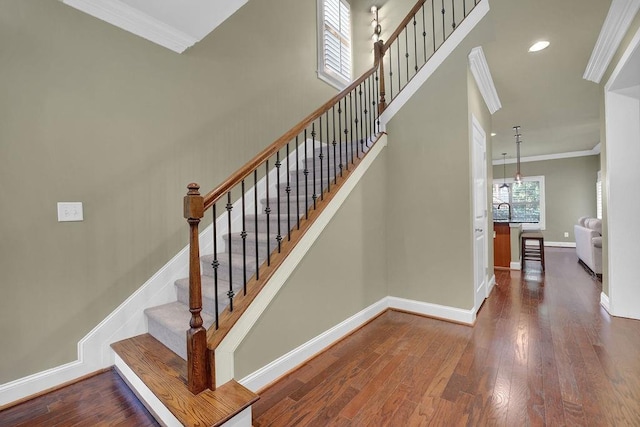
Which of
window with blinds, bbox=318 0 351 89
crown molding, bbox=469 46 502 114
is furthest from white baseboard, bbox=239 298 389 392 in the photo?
window with blinds, bbox=318 0 351 89

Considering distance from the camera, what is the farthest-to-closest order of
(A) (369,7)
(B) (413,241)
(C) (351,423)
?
(A) (369,7)
(B) (413,241)
(C) (351,423)

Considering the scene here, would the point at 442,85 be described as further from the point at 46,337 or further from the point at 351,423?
the point at 46,337

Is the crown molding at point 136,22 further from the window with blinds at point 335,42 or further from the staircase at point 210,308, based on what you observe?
the window with blinds at point 335,42

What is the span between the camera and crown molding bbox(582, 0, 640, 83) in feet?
7.87

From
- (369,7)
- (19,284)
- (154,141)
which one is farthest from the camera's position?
(369,7)

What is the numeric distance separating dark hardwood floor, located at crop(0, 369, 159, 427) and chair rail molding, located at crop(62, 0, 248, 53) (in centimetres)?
252

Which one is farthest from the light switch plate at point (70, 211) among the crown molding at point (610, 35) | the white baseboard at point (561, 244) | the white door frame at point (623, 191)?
the white baseboard at point (561, 244)

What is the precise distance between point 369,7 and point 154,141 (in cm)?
406

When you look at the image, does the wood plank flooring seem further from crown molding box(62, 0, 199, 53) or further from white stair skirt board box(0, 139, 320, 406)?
crown molding box(62, 0, 199, 53)

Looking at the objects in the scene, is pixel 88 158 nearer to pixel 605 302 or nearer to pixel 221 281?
pixel 221 281

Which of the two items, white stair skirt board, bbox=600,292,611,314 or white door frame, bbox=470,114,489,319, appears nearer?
white door frame, bbox=470,114,489,319

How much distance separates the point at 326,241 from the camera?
93.8 inches

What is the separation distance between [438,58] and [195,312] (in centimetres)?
317

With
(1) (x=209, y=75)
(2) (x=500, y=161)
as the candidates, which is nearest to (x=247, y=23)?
(1) (x=209, y=75)
